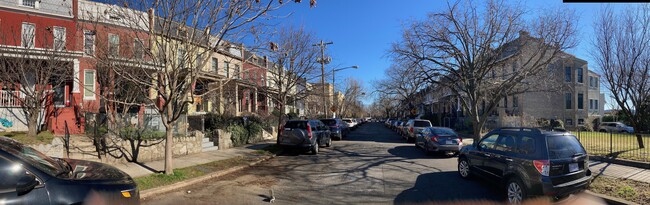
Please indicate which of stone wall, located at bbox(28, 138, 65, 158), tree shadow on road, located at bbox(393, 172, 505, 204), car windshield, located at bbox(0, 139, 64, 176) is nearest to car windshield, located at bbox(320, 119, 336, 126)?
tree shadow on road, located at bbox(393, 172, 505, 204)

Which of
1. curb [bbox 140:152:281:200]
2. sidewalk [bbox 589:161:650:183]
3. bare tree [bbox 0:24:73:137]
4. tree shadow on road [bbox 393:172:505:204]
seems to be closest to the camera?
tree shadow on road [bbox 393:172:505:204]

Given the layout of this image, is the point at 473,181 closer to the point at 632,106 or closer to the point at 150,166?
the point at 150,166

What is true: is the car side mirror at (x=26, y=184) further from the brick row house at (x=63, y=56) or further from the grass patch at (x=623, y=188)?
the grass patch at (x=623, y=188)

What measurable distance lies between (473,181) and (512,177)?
218 centimetres

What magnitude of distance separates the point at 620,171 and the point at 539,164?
6.00 metres

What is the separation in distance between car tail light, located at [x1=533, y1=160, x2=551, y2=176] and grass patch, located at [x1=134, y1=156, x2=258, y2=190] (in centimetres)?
764

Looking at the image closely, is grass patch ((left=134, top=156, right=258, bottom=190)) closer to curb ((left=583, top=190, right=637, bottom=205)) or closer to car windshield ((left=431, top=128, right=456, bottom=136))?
car windshield ((left=431, top=128, right=456, bottom=136))

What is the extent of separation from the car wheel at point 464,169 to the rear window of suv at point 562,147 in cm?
252

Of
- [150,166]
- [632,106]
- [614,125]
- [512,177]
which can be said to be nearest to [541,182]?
[512,177]

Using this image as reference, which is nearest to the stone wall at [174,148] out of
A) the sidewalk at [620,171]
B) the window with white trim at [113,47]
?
the window with white trim at [113,47]

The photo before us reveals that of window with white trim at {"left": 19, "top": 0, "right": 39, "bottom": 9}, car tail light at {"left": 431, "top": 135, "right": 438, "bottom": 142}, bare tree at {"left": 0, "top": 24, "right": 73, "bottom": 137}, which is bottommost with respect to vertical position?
car tail light at {"left": 431, "top": 135, "right": 438, "bottom": 142}

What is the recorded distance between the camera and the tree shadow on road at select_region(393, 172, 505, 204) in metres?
7.26

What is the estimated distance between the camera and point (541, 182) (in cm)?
639

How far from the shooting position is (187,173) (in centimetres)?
951
